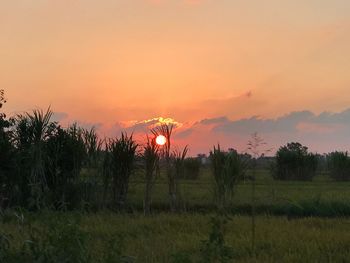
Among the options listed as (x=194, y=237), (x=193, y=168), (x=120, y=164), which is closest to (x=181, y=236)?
(x=194, y=237)

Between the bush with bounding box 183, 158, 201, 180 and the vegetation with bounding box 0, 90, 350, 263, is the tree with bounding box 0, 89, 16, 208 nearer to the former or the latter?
the vegetation with bounding box 0, 90, 350, 263

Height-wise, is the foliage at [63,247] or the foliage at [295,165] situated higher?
the foliage at [295,165]

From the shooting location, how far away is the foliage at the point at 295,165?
124 ft

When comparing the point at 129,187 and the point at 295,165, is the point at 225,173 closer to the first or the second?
the point at 129,187

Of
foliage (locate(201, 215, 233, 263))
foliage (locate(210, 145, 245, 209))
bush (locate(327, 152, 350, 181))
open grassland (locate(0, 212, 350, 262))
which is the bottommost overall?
open grassland (locate(0, 212, 350, 262))

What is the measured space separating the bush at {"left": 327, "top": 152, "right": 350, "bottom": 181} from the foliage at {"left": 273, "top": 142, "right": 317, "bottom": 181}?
1814 millimetres

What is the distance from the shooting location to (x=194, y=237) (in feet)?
28.4

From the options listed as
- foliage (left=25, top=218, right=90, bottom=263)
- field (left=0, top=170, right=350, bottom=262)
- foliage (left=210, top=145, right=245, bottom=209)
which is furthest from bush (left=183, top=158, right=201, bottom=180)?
foliage (left=25, top=218, right=90, bottom=263)

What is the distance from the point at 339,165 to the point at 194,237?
32452mm

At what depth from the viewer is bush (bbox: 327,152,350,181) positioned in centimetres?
3841

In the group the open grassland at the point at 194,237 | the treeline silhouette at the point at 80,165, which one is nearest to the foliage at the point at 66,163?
the treeline silhouette at the point at 80,165

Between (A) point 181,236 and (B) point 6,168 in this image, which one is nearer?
(A) point 181,236

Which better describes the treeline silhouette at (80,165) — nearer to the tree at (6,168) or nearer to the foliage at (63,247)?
the tree at (6,168)

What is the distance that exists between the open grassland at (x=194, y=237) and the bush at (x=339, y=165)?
28.6m
